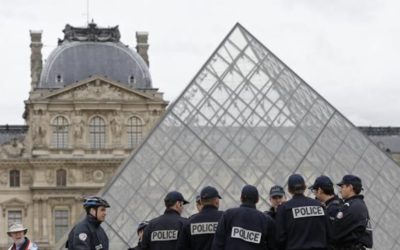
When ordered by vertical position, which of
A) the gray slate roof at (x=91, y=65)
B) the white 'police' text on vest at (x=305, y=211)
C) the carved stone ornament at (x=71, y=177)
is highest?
the gray slate roof at (x=91, y=65)

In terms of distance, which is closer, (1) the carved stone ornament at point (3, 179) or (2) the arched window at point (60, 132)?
(1) the carved stone ornament at point (3, 179)

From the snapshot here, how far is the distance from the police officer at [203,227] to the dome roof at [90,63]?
52.3 m

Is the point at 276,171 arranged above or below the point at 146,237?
above

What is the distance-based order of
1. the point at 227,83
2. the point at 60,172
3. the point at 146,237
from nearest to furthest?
the point at 146,237, the point at 227,83, the point at 60,172

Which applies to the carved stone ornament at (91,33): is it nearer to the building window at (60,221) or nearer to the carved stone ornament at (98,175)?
the carved stone ornament at (98,175)

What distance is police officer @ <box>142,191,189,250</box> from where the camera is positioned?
39.4 feet

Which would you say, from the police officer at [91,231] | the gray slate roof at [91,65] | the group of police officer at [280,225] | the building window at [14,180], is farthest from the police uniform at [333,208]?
the gray slate roof at [91,65]

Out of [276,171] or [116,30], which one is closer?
[276,171]

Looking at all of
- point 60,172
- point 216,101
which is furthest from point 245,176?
point 60,172

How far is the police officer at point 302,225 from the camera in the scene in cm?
1115

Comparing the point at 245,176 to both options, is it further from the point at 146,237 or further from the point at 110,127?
the point at 110,127

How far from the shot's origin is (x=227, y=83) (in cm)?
2508

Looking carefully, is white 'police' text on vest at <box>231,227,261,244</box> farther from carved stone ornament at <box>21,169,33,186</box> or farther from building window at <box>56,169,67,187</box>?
carved stone ornament at <box>21,169,33,186</box>

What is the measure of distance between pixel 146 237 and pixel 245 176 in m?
10.9
